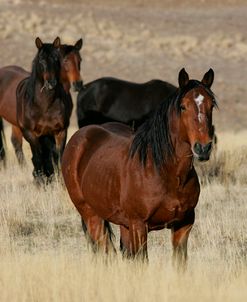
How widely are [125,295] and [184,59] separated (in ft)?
127

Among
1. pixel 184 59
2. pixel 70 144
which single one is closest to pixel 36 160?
pixel 70 144

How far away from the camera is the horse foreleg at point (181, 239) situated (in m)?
7.11

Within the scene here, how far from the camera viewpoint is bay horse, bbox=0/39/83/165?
14469mm

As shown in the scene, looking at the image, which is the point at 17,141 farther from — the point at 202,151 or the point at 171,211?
the point at 202,151

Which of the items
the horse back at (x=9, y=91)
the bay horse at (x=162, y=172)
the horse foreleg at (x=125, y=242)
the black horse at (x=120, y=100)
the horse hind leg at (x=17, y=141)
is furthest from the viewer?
the horse hind leg at (x=17, y=141)

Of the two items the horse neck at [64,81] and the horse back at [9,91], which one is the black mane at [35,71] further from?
the horse back at [9,91]

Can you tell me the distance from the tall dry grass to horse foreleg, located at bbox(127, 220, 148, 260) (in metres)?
0.14

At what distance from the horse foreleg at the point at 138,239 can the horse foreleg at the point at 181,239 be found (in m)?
0.24

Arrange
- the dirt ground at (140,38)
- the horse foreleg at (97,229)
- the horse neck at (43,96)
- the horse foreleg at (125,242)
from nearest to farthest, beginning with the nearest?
the horse foreleg at (125,242) < the horse foreleg at (97,229) < the horse neck at (43,96) < the dirt ground at (140,38)

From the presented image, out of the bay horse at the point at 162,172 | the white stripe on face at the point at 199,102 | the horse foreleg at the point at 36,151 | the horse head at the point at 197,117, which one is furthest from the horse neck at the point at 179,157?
the horse foreleg at the point at 36,151

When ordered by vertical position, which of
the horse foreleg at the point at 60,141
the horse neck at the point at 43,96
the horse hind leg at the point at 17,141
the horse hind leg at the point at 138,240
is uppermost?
the horse neck at the point at 43,96

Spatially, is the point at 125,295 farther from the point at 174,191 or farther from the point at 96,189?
the point at 96,189

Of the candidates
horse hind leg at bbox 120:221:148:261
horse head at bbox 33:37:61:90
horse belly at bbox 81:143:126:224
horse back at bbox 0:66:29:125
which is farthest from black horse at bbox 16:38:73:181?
horse hind leg at bbox 120:221:148:261

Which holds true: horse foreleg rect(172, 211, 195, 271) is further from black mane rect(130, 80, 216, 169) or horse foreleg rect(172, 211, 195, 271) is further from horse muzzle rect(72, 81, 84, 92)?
horse muzzle rect(72, 81, 84, 92)
